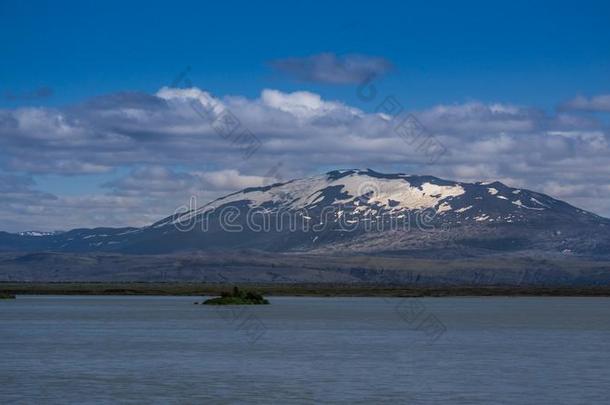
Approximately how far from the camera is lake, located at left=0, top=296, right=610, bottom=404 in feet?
141

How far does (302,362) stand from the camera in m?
Answer: 56.9

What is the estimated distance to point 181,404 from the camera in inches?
1560

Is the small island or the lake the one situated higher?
the small island

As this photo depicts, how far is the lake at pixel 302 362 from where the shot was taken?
141 feet

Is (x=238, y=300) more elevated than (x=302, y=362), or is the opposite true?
(x=238, y=300)

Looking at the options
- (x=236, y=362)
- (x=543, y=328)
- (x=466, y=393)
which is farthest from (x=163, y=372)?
(x=543, y=328)

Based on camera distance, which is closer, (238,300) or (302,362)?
(302,362)

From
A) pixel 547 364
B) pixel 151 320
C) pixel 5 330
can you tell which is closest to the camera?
pixel 547 364

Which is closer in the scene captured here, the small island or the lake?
the lake

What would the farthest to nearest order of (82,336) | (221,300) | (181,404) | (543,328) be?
(221,300) → (543,328) → (82,336) → (181,404)

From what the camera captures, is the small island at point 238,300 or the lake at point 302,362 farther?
the small island at point 238,300

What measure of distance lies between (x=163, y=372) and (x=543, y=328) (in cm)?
4796

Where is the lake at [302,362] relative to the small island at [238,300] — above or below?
below

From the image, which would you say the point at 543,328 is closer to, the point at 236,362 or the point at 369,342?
the point at 369,342
